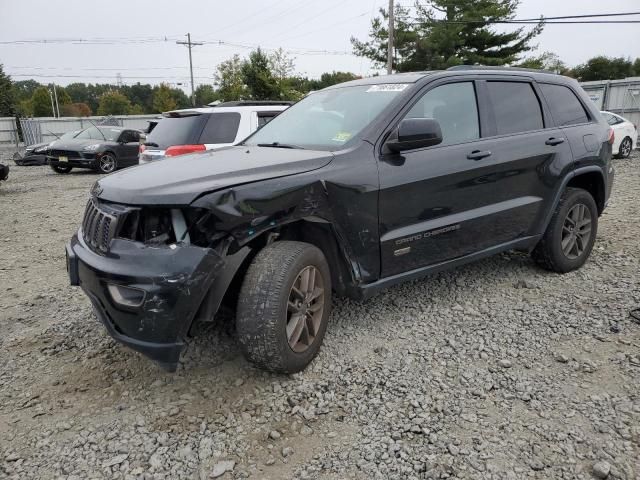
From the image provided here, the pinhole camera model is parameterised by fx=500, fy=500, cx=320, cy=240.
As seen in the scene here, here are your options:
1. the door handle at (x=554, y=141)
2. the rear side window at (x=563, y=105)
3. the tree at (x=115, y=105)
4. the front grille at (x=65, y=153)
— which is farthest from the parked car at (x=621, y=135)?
the tree at (x=115, y=105)

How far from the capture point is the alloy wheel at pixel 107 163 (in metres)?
14.6

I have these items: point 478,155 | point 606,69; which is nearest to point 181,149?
point 478,155

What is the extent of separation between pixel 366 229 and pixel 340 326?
87 cm

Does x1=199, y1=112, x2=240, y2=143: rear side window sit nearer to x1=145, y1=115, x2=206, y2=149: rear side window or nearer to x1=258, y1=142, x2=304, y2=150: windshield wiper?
x1=145, y1=115, x2=206, y2=149: rear side window

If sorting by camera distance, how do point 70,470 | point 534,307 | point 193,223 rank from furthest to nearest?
1. point 534,307
2. point 193,223
3. point 70,470

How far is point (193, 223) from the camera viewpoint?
97.0 inches

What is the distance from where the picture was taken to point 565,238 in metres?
4.48

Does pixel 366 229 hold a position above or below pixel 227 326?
above

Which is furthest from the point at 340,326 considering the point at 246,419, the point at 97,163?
the point at 97,163

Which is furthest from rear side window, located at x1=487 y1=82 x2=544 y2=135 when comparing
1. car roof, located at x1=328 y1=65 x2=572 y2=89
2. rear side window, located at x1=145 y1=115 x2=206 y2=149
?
rear side window, located at x1=145 y1=115 x2=206 y2=149

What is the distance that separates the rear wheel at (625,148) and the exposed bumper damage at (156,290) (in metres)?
14.6

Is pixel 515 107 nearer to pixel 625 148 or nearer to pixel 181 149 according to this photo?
pixel 181 149

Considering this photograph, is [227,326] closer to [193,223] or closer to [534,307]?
[193,223]

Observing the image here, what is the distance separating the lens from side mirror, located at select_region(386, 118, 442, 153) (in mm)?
3057
